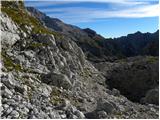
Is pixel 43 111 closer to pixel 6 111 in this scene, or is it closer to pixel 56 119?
pixel 56 119

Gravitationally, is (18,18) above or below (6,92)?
above

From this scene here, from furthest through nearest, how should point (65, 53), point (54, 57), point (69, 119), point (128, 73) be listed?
point (128, 73) < point (65, 53) < point (54, 57) < point (69, 119)

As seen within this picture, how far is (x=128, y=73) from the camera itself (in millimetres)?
63500

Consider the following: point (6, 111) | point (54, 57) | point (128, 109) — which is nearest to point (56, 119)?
point (6, 111)

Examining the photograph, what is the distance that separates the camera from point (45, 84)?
33812 mm

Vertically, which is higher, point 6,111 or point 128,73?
point 6,111

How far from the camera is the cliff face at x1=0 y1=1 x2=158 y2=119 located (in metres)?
26.8

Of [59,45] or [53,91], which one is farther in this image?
[59,45]

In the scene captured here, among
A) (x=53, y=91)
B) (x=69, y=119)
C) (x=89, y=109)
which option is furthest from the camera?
(x=53, y=91)

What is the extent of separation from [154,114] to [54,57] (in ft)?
50.5

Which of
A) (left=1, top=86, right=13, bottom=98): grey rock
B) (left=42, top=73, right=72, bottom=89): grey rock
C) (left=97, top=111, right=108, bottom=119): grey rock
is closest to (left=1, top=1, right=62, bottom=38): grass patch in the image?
(left=42, top=73, right=72, bottom=89): grey rock

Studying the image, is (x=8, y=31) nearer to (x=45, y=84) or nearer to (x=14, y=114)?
(x=45, y=84)

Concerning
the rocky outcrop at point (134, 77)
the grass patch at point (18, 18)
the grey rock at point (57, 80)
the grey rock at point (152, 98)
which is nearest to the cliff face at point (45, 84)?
the grey rock at point (57, 80)

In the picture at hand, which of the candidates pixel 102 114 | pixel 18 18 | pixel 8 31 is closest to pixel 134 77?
pixel 18 18
